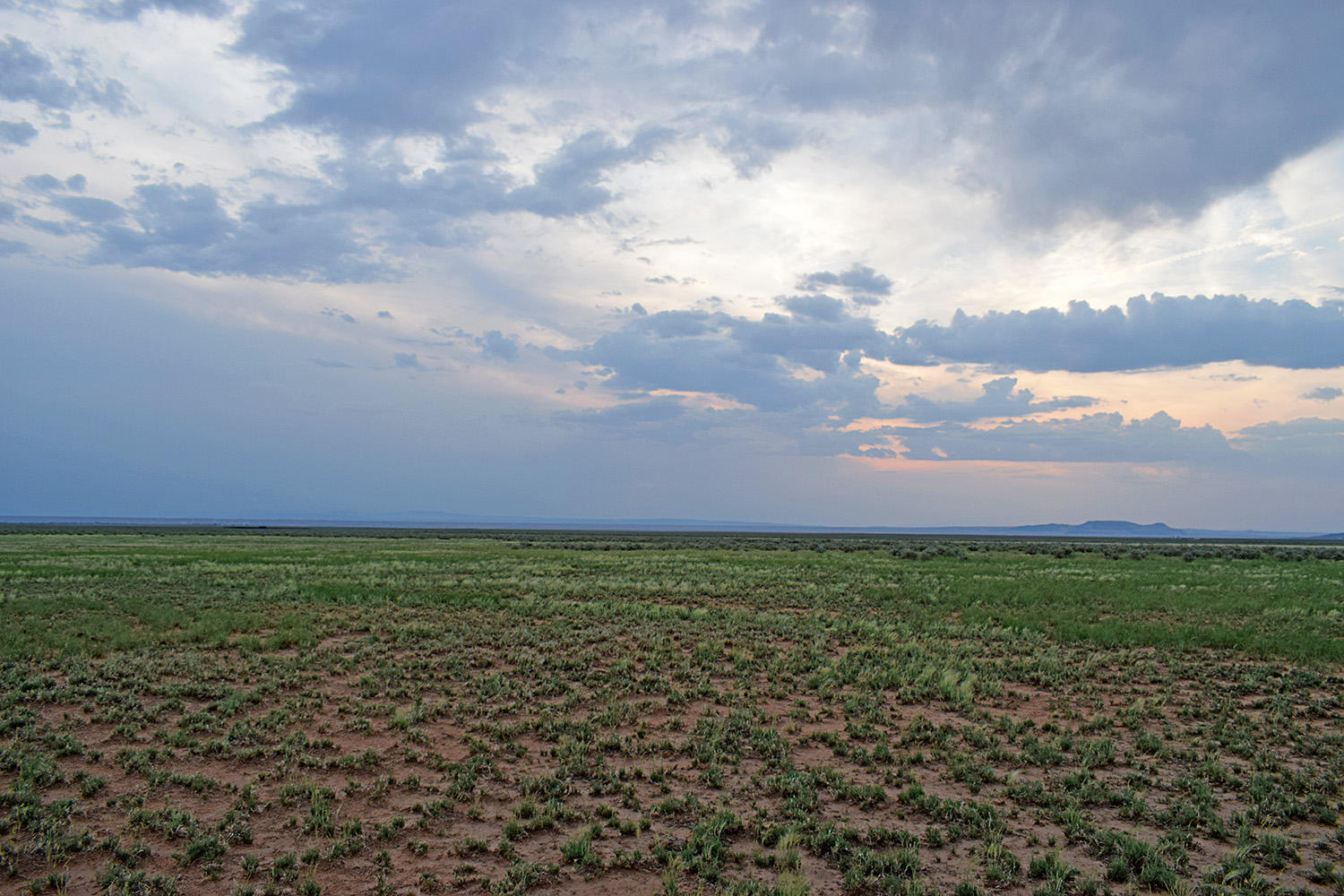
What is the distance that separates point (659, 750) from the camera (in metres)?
10.3

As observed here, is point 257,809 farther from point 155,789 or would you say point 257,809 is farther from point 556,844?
point 556,844

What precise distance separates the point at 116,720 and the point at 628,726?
8606 millimetres

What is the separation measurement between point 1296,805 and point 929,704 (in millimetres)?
5514

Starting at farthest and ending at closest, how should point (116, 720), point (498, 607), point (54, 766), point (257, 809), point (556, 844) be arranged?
point (498, 607) → point (116, 720) → point (54, 766) → point (257, 809) → point (556, 844)

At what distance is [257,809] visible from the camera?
320 inches

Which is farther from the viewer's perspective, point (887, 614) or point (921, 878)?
point (887, 614)

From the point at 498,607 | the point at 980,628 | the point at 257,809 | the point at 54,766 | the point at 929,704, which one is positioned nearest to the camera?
the point at 257,809

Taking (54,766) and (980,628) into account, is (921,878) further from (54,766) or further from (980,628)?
(980,628)

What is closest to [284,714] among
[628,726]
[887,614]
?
[628,726]

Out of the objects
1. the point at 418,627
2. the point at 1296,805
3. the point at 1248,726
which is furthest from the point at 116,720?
the point at 1248,726

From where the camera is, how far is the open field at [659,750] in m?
6.99

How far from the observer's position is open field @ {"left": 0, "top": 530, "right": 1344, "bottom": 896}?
6.99 metres

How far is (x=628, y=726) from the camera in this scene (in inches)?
450

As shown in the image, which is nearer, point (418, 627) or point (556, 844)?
point (556, 844)
